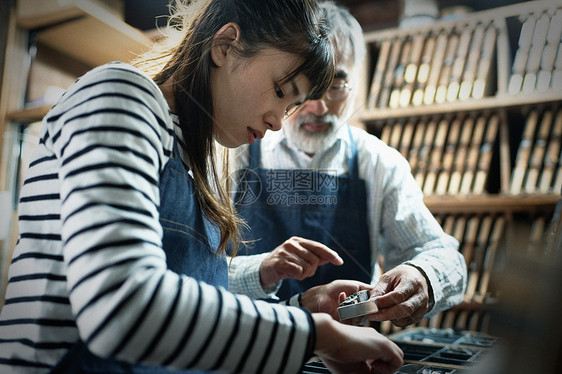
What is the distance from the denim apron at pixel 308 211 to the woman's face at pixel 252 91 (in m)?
0.13

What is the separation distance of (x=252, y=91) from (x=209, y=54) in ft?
0.29

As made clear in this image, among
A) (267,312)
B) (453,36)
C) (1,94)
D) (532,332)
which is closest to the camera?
(532,332)

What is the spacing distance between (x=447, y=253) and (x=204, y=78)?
634 mm

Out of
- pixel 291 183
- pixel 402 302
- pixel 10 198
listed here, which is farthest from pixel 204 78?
pixel 10 198

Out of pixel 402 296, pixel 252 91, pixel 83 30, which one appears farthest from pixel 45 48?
pixel 402 296

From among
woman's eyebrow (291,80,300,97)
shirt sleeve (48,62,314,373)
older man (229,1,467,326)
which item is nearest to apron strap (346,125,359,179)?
older man (229,1,467,326)

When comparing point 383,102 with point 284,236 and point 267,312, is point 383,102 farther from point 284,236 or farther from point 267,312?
point 267,312

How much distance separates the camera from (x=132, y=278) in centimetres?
46

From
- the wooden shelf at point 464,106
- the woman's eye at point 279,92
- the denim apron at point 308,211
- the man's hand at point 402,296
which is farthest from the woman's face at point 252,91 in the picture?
the wooden shelf at point 464,106

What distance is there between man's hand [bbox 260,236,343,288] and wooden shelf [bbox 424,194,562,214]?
339mm

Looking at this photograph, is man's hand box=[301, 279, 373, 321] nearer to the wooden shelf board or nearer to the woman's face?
the woman's face

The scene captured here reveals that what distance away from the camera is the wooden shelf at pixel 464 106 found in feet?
3.25

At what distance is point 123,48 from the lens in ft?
3.01

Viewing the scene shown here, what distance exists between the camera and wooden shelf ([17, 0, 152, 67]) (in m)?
0.93
